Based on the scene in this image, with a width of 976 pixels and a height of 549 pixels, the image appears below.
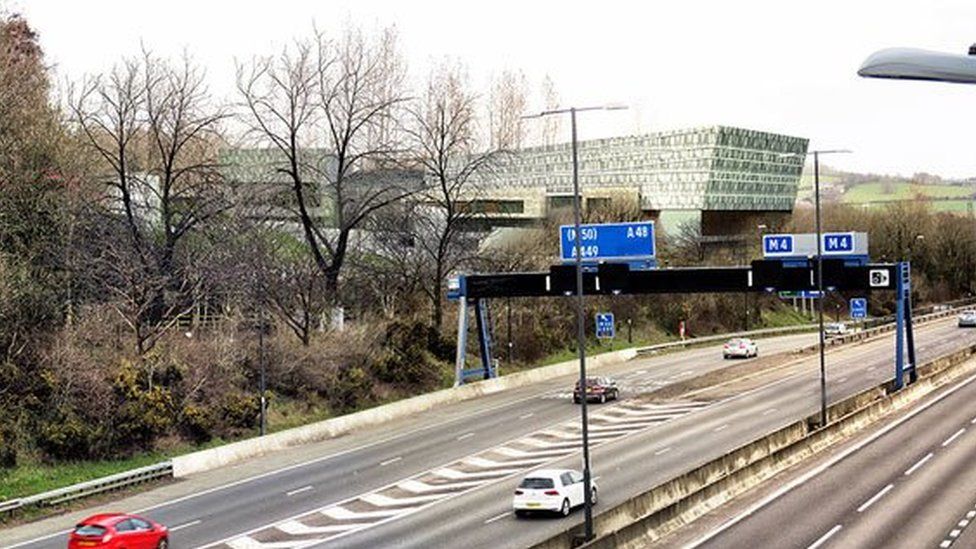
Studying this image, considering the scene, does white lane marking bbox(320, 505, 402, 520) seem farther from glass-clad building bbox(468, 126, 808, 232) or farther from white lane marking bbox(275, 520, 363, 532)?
glass-clad building bbox(468, 126, 808, 232)

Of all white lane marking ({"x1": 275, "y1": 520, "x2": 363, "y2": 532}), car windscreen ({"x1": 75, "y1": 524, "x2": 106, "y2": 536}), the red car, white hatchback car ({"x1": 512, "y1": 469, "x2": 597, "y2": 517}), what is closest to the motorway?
white lane marking ({"x1": 275, "y1": 520, "x2": 363, "y2": 532})

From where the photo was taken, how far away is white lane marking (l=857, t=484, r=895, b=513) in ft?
101

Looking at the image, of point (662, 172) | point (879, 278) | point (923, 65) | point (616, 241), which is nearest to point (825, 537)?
point (923, 65)

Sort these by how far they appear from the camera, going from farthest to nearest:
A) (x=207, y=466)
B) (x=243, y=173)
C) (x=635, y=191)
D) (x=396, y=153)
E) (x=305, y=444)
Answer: (x=635, y=191), (x=243, y=173), (x=396, y=153), (x=305, y=444), (x=207, y=466)

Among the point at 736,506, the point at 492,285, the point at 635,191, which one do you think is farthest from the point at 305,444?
the point at 635,191

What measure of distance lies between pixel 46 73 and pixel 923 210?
378 ft

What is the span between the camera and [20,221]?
49.1 meters

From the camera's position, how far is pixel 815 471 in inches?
1452

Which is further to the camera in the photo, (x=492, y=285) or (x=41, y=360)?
(x=492, y=285)

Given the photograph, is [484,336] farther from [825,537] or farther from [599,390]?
[825,537]

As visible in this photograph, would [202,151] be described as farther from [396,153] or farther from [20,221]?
[20,221]

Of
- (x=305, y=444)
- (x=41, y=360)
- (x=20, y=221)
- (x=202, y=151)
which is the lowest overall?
(x=305, y=444)

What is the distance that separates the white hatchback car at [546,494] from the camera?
102 ft

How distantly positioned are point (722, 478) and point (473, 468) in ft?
36.9
